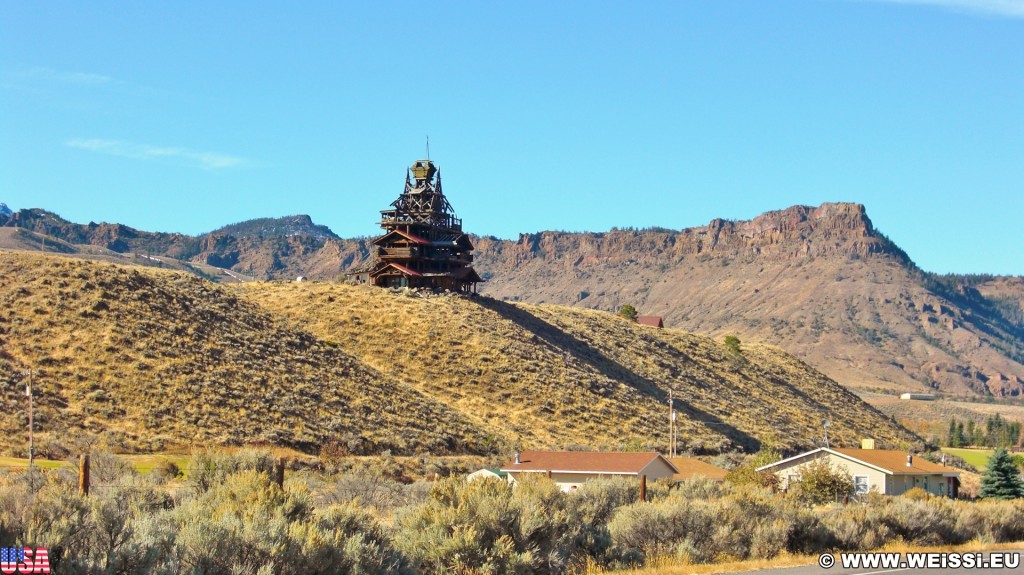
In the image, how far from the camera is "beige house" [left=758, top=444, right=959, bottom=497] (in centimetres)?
4744

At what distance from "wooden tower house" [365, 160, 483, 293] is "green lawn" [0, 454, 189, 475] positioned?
154 ft

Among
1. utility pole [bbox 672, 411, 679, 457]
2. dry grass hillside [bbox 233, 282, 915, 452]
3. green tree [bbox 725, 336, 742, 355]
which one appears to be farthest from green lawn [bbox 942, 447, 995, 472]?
utility pole [bbox 672, 411, 679, 457]

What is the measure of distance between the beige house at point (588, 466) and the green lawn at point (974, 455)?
Result: 170ft

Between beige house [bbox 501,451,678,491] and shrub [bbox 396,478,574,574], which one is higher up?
shrub [bbox 396,478,574,574]

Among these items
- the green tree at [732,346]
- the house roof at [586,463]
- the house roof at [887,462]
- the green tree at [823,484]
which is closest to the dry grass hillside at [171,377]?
the house roof at [586,463]

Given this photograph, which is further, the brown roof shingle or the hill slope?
the hill slope

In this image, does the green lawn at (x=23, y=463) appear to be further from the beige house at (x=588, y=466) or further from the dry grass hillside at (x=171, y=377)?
the beige house at (x=588, y=466)

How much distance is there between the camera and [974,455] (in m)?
99.1

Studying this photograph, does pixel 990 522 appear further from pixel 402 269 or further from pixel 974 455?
pixel 974 455

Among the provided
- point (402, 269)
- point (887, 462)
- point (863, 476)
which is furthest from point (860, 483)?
point (402, 269)

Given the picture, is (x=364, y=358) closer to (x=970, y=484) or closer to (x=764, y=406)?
(x=764, y=406)

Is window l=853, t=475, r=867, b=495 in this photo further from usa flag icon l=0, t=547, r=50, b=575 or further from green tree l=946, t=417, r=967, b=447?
green tree l=946, t=417, r=967, b=447

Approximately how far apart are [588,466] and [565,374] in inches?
1273

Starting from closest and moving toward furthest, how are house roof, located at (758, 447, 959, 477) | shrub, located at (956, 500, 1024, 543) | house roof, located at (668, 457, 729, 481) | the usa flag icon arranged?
1. the usa flag icon
2. shrub, located at (956, 500, 1024, 543)
3. house roof, located at (668, 457, 729, 481)
4. house roof, located at (758, 447, 959, 477)
